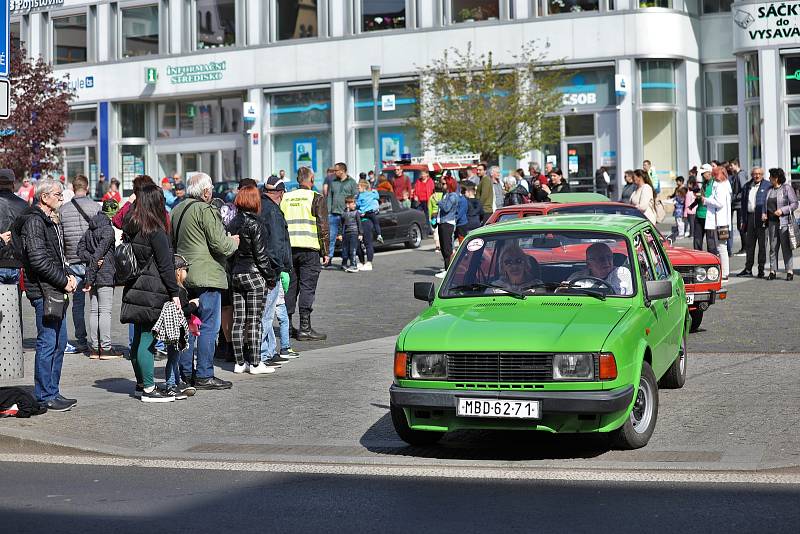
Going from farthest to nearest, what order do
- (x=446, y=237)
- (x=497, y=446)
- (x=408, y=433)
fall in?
1. (x=446, y=237)
2. (x=497, y=446)
3. (x=408, y=433)

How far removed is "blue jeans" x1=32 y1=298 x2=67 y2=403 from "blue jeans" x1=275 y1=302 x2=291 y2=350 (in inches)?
131

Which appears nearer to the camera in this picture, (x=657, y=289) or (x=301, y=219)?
(x=657, y=289)

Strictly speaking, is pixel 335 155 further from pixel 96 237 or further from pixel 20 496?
pixel 20 496

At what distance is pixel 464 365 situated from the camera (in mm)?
8766

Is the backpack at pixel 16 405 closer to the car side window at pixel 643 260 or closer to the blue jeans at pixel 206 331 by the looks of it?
the blue jeans at pixel 206 331

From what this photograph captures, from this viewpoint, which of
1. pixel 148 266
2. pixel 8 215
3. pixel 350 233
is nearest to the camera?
pixel 148 266

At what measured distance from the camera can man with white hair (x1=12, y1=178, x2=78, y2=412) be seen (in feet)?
34.8

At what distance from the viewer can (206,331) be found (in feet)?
39.8

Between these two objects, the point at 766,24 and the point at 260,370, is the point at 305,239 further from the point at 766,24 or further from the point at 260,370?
the point at 766,24

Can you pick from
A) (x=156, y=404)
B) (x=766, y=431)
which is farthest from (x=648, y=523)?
(x=156, y=404)

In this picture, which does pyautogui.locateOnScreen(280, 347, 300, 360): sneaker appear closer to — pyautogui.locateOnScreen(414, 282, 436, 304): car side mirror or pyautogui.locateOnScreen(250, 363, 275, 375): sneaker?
pyautogui.locateOnScreen(250, 363, 275, 375): sneaker

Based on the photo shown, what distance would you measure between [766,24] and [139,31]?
25.4m

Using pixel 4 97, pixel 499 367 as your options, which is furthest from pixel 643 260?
pixel 4 97

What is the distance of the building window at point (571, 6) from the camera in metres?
43.3
